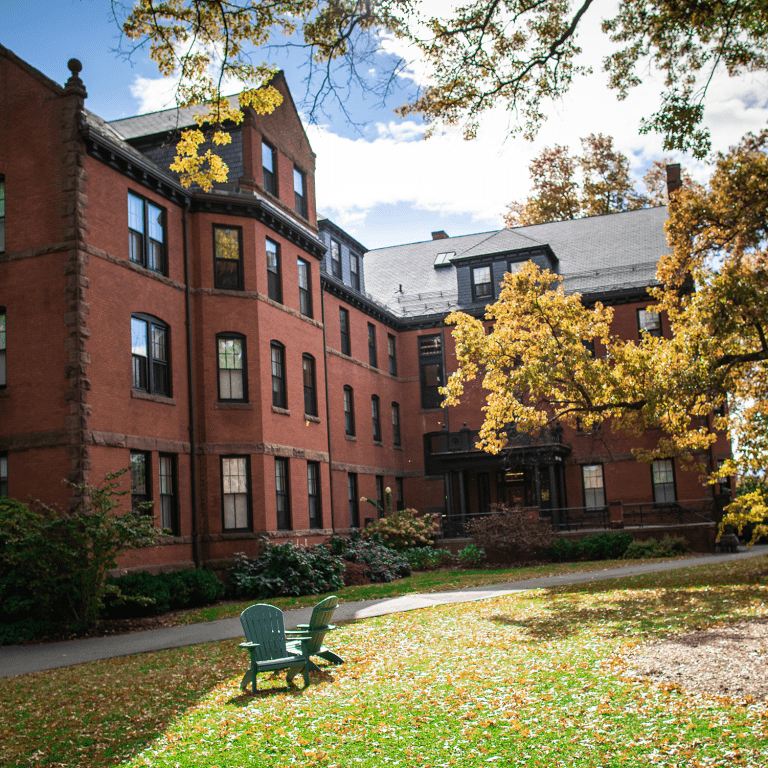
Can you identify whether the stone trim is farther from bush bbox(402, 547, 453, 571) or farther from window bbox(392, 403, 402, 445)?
window bbox(392, 403, 402, 445)

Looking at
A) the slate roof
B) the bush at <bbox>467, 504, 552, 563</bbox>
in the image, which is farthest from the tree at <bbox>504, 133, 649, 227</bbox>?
the bush at <bbox>467, 504, 552, 563</bbox>

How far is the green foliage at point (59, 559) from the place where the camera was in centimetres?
1477

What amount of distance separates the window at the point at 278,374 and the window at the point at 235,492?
2.46 metres

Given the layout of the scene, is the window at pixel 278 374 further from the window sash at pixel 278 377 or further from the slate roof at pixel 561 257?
the slate roof at pixel 561 257

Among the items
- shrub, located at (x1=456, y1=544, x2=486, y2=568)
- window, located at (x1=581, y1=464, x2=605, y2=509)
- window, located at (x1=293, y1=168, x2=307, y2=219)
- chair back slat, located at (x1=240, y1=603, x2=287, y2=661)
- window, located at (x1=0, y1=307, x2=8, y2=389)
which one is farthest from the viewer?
window, located at (x1=581, y1=464, x2=605, y2=509)

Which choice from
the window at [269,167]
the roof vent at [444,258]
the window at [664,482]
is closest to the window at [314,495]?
the window at [269,167]

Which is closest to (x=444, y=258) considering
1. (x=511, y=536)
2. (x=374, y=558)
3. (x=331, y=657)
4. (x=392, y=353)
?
(x=392, y=353)

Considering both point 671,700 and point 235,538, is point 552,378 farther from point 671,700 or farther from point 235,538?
point 671,700

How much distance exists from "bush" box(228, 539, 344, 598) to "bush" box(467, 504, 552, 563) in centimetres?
638

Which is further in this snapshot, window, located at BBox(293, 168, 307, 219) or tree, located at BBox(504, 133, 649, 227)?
tree, located at BBox(504, 133, 649, 227)

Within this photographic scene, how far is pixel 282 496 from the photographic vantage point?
23.1 meters

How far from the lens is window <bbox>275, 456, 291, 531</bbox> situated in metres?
22.8

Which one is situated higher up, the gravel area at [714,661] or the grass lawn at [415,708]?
the gravel area at [714,661]

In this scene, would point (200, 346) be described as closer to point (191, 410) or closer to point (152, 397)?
point (191, 410)
